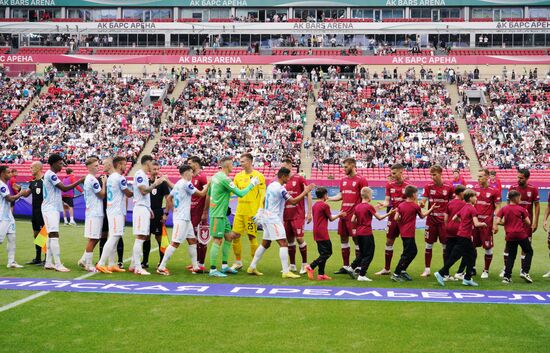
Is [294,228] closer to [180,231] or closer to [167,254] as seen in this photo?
[180,231]

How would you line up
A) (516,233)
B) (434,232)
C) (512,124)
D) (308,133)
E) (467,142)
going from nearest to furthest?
1. (516,233)
2. (434,232)
3. (467,142)
4. (512,124)
5. (308,133)

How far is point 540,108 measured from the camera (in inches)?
1861

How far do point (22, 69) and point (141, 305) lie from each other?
55.4m

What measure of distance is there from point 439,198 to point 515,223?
1.60 meters

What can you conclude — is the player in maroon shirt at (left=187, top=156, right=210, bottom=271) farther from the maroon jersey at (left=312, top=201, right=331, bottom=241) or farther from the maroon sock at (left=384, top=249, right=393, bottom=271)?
the maroon sock at (left=384, top=249, right=393, bottom=271)

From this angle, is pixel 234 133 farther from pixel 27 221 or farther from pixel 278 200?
pixel 278 200

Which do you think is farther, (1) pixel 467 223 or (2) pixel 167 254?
(2) pixel 167 254

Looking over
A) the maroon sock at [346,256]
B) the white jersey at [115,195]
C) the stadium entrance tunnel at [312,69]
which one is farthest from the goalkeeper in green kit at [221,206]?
the stadium entrance tunnel at [312,69]

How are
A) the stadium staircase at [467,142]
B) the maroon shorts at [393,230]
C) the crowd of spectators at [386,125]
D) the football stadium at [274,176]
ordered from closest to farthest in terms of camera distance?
1. the football stadium at [274,176]
2. the maroon shorts at [393,230]
3. the stadium staircase at [467,142]
4. the crowd of spectators at [386,125]

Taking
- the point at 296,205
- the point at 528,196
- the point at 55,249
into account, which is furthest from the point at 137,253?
the point at 528,196

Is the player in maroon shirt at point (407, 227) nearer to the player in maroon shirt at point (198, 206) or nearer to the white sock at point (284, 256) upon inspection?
the white sock at point (284, 256)

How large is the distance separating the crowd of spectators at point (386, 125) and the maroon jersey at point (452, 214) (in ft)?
97.0

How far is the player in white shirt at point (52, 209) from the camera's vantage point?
40.9 feet

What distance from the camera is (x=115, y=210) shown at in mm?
12469
